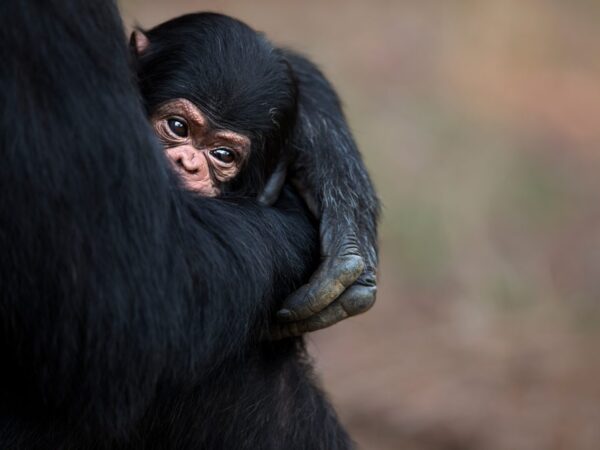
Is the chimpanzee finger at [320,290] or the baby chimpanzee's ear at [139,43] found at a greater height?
the baby chimpanzee's ear at [139,43]

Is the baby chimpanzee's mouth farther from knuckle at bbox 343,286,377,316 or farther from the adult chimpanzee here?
knuckle at bbox 343,286,377,316

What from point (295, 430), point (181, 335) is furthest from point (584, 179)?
point (181, 335)

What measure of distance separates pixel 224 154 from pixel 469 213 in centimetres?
528

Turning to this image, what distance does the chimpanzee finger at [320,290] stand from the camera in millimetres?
3898

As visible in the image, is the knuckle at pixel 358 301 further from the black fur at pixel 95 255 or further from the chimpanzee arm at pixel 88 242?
the chimpanzee arm at pixel 88 242

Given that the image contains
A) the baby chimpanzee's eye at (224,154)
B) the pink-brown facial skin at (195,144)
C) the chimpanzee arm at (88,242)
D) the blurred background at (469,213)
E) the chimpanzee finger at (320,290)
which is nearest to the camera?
the chimpanzee arm at (88,242)

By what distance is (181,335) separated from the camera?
3547mm

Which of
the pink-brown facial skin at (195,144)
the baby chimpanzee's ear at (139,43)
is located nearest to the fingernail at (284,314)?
the pink-brown facial skin at (195,144)

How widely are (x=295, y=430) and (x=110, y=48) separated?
1516mm

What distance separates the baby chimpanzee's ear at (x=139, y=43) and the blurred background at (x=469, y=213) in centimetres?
316

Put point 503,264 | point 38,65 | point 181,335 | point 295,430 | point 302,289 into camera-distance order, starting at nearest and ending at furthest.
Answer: point 38,65 → point 181,335 → point 302,289 → point 295,430 → point 503,264

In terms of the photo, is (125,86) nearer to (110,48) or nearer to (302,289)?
(110,48)

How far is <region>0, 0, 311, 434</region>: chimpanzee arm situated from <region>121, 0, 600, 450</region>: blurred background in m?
4.03

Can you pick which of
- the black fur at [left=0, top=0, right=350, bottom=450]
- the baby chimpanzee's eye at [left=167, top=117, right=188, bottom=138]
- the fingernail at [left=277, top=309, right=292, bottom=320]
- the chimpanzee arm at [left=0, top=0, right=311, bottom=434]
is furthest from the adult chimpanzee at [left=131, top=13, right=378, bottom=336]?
the chimpanzee arm at [left=0, top=0, right=311, bottom=434]
